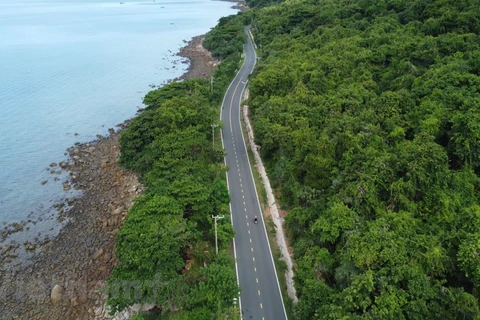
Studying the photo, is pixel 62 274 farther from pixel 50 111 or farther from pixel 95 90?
pixel 95 90

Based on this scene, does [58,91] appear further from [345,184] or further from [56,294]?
[345,184]

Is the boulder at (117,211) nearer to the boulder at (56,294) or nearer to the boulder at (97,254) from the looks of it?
the boulder at (97,254)

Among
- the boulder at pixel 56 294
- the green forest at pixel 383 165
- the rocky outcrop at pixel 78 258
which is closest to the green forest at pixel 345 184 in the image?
the green forest at pixel 383 165

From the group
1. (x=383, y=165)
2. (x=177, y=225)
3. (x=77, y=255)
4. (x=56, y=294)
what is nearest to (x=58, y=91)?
(x=77, y=255)

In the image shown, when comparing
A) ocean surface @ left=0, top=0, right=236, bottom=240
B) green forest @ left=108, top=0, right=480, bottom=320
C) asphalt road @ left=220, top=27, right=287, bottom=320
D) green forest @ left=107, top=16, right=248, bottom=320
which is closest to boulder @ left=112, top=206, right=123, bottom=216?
green forest @ left=107, top=16, right=248, bottom=320

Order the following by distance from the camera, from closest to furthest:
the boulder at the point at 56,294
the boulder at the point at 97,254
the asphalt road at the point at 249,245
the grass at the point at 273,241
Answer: the asphalt road at the point at 249,245 → the grass at the point at 273,241 → the boulder at the point at 56,294 → the boulder at the point at 97,254

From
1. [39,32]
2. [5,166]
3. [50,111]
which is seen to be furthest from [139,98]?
[39,32]

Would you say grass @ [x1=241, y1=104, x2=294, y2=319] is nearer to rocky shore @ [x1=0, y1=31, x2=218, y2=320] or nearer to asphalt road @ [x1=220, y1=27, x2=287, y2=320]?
asphalt road @ [x1=220, y1=27, x2=287, y2=320]
